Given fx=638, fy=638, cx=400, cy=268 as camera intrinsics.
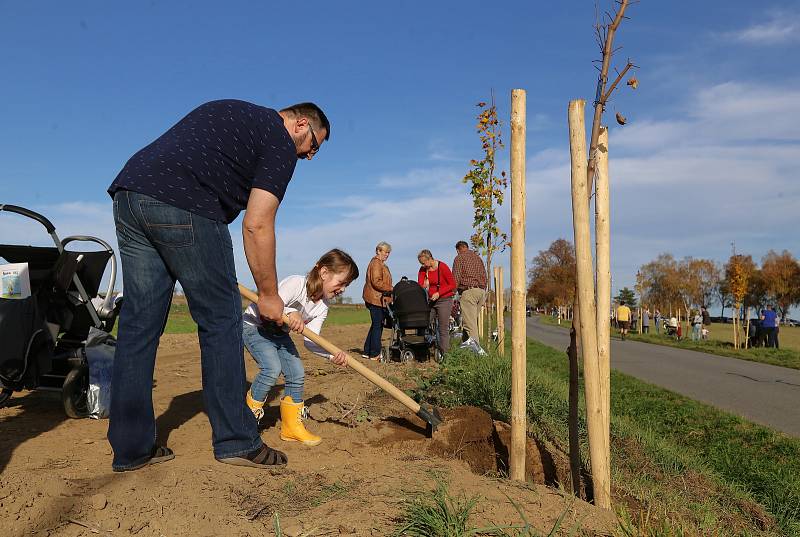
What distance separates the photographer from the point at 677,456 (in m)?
5.46

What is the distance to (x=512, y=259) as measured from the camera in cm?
368

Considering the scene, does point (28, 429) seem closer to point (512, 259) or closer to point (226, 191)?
point (226, 191)

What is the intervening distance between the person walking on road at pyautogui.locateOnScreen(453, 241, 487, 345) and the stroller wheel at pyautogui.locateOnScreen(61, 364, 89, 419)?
725 cm

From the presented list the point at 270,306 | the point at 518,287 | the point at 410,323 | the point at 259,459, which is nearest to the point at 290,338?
the point at 270,306

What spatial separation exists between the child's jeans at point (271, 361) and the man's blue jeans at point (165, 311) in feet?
3.75

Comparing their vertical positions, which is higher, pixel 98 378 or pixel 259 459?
pixel 98 378

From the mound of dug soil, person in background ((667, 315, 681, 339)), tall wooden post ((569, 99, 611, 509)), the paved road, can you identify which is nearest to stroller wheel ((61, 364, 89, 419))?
the mound of dug soil

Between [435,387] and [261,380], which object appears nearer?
[261,380]

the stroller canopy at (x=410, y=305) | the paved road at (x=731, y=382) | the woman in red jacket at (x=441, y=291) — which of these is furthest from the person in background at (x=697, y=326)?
the stroller canopy at (x=410, y=305)

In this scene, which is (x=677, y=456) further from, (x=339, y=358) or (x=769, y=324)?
(x=769, y=324)

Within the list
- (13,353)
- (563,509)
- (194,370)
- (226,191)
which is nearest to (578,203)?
(563,509)

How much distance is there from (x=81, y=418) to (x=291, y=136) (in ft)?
9.92

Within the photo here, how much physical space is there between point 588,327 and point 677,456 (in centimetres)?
297

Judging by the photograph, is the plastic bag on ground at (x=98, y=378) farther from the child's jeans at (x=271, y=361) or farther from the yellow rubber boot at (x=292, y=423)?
the yellow rubber boot at (x=292, y=423)
